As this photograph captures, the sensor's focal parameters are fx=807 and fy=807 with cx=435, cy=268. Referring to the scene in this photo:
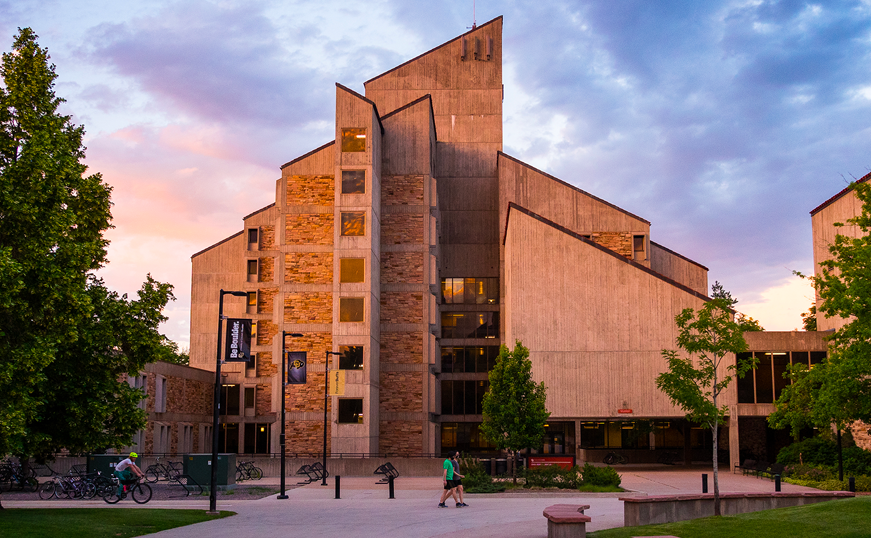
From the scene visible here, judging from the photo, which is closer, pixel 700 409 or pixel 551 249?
pixel 700 409

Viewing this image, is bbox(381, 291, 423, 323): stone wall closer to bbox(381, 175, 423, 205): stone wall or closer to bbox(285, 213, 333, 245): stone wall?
bbox(285, 213, 333, 245): stone wall

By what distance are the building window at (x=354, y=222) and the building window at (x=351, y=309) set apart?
423 cm

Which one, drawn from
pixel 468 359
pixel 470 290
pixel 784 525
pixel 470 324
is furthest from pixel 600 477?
pixel 470 290

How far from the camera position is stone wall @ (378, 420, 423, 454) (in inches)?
2140

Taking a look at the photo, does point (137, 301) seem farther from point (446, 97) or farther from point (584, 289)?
point (446, 97)

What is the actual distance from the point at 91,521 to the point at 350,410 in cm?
2969

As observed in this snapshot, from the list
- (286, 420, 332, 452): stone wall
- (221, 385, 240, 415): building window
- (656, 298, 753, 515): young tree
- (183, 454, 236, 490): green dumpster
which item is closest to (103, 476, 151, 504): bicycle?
(183, 454, 236, 490): green dumpster

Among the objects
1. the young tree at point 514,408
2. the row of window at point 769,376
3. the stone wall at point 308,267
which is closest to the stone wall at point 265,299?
the stone wall at point 308,267

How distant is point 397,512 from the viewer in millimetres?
23500

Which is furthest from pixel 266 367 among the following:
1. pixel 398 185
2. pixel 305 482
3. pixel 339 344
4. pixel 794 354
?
pixel 794 354

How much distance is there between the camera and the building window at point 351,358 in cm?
4981

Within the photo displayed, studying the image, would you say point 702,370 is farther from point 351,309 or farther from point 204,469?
point 351,309

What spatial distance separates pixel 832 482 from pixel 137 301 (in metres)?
28.4

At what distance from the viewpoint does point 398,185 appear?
5612 centimetres
